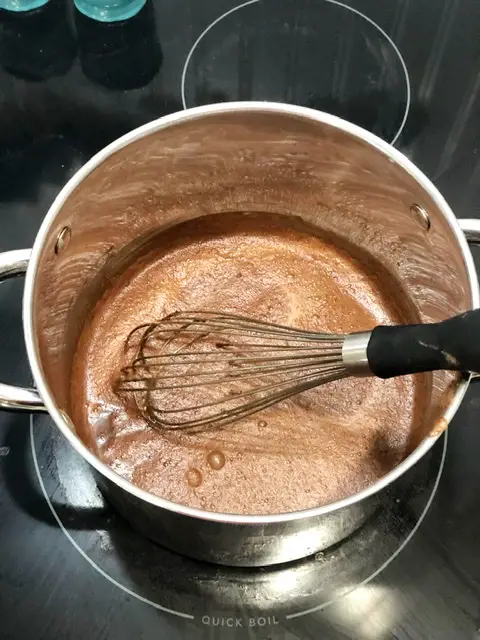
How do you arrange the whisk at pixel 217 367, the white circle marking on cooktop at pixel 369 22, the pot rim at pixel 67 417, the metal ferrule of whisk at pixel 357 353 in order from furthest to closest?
the white circle marking on cooktop at pixel 369 22
the whisk at pixel 217 367
the metal ferrule of whisk at pixel 357 353
the pot rim at pixel 67 417

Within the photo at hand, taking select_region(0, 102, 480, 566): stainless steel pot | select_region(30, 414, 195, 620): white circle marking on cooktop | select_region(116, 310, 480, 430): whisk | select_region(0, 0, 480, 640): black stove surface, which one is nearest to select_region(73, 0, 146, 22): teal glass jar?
select_region(0, 0, 480, 640): black stove surface

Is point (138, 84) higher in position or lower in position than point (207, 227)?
higher

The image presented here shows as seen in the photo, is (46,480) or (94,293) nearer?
(46,480)

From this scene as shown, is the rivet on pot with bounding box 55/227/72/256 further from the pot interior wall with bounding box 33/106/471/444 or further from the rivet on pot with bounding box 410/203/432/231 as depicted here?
the rivet on pot with bounding box 410/203/432/231

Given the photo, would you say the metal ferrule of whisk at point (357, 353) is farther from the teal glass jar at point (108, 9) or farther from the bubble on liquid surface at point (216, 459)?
the teal glass jar at point (108, 9)

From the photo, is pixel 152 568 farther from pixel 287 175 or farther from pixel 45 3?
pixel 45 3

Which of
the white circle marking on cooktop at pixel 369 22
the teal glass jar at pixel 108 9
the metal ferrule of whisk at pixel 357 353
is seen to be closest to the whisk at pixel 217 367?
the metal ferrule of whisk at pixel 357 353

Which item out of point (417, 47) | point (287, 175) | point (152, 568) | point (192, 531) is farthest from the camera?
point (417, 47)

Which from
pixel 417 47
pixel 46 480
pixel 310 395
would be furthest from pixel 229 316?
pixel 417 47
